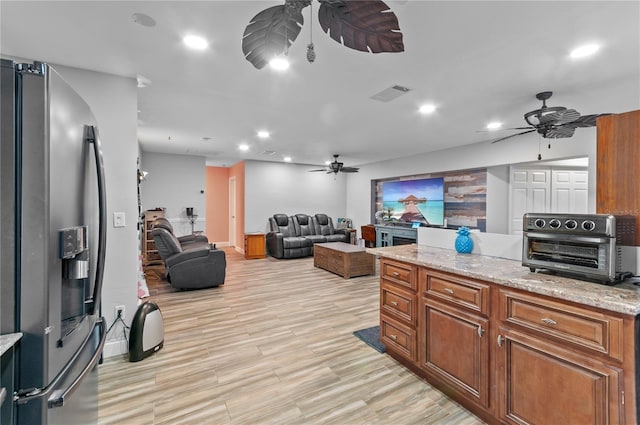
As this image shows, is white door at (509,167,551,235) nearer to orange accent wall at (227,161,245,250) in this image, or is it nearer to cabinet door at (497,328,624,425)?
cabinet door at (497,328,624,425)

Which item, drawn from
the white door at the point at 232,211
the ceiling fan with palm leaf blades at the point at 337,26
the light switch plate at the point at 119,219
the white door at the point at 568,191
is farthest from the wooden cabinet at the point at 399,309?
the white door at the point at 232,211

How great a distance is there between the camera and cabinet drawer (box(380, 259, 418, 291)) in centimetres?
238

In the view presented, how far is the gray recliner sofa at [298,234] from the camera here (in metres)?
7.38

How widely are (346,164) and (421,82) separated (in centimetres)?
607

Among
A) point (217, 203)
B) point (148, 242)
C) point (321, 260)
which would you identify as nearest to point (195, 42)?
point (321, 260)

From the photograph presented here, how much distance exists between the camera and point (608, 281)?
152 centimetres

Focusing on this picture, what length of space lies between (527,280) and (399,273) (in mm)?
1002

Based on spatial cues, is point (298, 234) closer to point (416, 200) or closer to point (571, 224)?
point (416, 200)

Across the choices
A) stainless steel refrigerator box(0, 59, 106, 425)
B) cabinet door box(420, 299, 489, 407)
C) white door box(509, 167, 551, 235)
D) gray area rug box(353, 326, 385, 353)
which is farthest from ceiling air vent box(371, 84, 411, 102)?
white door box(509, 167, 551, 235)

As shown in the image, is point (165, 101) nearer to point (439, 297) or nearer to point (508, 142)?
point (439, 297)

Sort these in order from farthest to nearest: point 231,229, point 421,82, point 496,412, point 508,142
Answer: point 231,229 < point 508,142 < point 421,82 < point 496,412

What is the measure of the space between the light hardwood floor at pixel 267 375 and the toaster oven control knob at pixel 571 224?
4.56 ft

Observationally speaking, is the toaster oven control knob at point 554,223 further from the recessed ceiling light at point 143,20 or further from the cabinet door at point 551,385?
the recessed ceiling light at point 143,20

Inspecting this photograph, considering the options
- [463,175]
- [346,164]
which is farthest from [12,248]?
[346,164]
